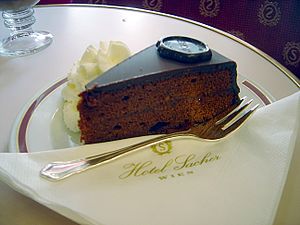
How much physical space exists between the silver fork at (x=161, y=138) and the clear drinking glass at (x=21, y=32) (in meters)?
0.43

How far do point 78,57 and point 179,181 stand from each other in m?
0.45

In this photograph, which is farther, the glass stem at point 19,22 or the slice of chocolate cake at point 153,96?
the glass stem at point 19,22

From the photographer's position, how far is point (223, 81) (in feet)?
2.25

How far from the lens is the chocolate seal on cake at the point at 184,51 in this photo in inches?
25.2

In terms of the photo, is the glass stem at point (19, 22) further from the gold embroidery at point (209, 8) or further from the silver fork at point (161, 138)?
the gold embroidery at point (209, 8)

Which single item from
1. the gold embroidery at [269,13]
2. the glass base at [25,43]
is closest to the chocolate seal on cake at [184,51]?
the glass base at [25,43]

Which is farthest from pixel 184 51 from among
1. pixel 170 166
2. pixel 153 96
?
pixel 170 166

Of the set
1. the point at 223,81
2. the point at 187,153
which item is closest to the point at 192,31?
the point at 223,81

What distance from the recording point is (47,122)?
2.06ft

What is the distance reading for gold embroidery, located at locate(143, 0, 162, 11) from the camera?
141cm

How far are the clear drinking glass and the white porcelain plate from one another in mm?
227

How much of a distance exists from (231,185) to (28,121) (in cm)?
32

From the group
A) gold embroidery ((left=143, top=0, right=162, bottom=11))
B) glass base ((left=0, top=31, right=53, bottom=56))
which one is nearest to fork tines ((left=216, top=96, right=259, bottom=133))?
glass base ((left=0, top=31, right=53, bottom=56))

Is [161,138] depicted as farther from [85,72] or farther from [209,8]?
[209,8]
